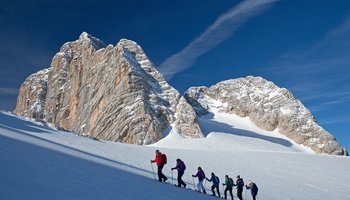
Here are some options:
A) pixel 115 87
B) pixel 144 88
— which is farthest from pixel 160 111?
pixel 115 87

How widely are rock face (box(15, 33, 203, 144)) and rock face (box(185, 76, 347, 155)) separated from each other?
104ft

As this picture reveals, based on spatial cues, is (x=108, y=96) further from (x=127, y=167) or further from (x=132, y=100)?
(x=127, y=167)

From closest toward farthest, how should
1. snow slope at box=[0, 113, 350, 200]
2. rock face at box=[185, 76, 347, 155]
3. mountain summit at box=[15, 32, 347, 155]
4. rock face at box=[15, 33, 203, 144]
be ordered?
snow slope at box=[0, 113, 350, 200] < rock face at box=[15, 33, 203, 144] < mountain summit at box=[15, 32, 347, 155] < rock face at box=[185, 76, 347, 155]

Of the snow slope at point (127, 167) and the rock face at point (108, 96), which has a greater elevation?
the rock face at point (108, 96)

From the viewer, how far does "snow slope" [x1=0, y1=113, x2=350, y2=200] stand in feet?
35.3

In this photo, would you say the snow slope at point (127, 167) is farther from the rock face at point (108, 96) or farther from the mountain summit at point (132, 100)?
the mountain summit at point (132, 100)

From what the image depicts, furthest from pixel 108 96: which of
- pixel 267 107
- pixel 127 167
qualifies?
pixel 127 167

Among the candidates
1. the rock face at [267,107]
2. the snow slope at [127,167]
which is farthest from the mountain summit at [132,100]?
the snow slope at [127,167]

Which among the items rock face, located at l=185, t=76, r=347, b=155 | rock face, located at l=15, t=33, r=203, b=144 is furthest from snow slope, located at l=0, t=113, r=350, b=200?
rock face, located at l=185, t=76, r=347, b=155

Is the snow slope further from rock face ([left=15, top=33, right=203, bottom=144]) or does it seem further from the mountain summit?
the mountain summit

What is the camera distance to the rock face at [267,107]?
101 meters

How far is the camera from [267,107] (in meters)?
114

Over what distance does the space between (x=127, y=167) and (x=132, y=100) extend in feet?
181

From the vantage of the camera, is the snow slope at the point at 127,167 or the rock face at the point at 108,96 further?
the rock face at the point at 108,96
